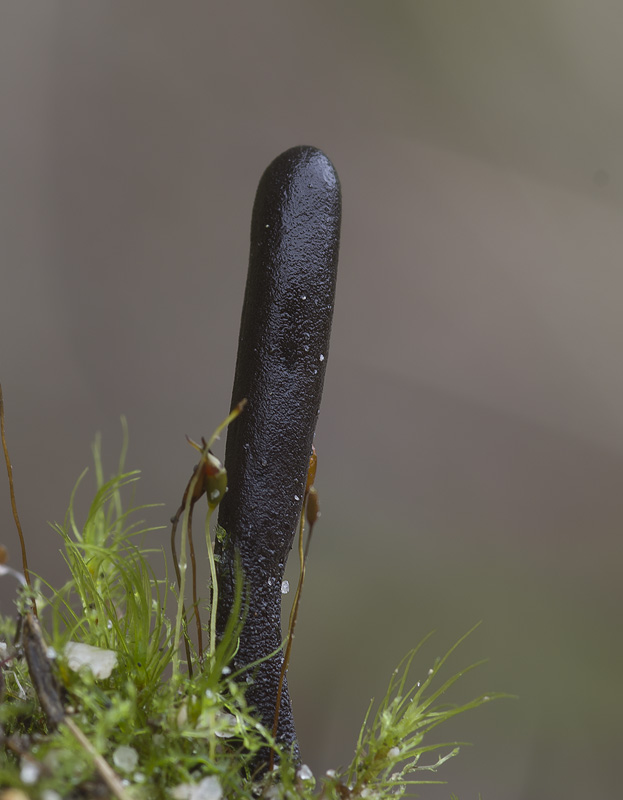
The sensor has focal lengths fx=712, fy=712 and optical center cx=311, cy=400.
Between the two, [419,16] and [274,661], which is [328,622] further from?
[419,16]

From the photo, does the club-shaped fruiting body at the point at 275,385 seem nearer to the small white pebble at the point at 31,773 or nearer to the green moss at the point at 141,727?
the green moss at the point at 141,727

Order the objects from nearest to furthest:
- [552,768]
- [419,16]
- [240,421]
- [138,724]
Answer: [138,724]
[240,421]
[552,768]
[419,16]

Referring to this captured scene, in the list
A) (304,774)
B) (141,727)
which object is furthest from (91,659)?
(304,774)

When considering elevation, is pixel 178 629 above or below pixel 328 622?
above

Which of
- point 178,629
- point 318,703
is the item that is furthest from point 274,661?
point 318,703

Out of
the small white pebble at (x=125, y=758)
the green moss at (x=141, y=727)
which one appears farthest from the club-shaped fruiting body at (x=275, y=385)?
the small white pebble at (x=125, y=758)

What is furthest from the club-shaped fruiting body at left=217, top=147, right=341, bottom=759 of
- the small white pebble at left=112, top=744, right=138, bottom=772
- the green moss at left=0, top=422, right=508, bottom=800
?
the small white pebble at left=112, top=744, right=138, bottom=772

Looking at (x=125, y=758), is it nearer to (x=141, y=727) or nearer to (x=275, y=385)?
(x=141, y=727)

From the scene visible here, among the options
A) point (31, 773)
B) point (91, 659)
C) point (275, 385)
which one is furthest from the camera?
point (275, 385)

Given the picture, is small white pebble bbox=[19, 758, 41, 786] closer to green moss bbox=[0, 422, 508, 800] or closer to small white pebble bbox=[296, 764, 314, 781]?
green moss bbox=[0, 422, 508, 800]
